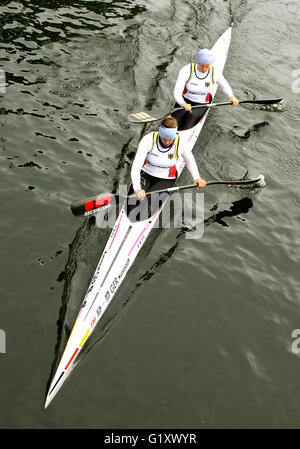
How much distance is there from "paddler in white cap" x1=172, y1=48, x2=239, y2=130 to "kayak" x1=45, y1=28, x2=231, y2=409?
8.62 feet

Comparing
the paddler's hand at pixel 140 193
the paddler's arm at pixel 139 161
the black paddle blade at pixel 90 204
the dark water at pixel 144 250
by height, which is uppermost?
the paddler's arm at pixel 139 161

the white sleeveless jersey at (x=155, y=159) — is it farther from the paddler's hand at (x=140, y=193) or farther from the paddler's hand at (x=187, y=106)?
the paddler's hand at (x=187, y=106)

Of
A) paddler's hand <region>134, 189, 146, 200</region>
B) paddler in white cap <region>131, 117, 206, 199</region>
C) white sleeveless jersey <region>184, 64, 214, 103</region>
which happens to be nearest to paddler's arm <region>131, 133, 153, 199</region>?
paddler in white cap <region>131, 117, 206, 199</region>

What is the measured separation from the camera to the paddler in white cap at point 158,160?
8.34 metres

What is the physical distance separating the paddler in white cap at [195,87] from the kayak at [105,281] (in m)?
2.63

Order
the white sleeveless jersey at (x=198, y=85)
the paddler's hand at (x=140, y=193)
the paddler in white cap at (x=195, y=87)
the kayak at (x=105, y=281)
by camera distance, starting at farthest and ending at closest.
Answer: the white sleeveless jersey at (x=198, y=85), the paddler in white cap at (x=195, y=87), the paddler's hand at (x=140, y=193), the kayak at (x=105, y=281)

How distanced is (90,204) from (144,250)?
4.79ft

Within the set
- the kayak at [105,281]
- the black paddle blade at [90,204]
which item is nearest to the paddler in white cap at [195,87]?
the kayak at [105,281]

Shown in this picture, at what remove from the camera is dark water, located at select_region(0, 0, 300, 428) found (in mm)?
6594

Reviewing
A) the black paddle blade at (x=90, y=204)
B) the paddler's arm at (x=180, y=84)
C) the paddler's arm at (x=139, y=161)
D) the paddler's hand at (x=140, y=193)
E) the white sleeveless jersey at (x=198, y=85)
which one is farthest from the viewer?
the white sleeveless jersey at (x=198, y=85)

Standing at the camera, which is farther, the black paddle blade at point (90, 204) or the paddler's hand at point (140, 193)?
the paddler's hand at point (140, 193)

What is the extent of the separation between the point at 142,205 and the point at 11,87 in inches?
222

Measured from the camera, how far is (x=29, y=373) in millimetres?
6441

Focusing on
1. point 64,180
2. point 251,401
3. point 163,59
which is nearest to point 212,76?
point 163,59
